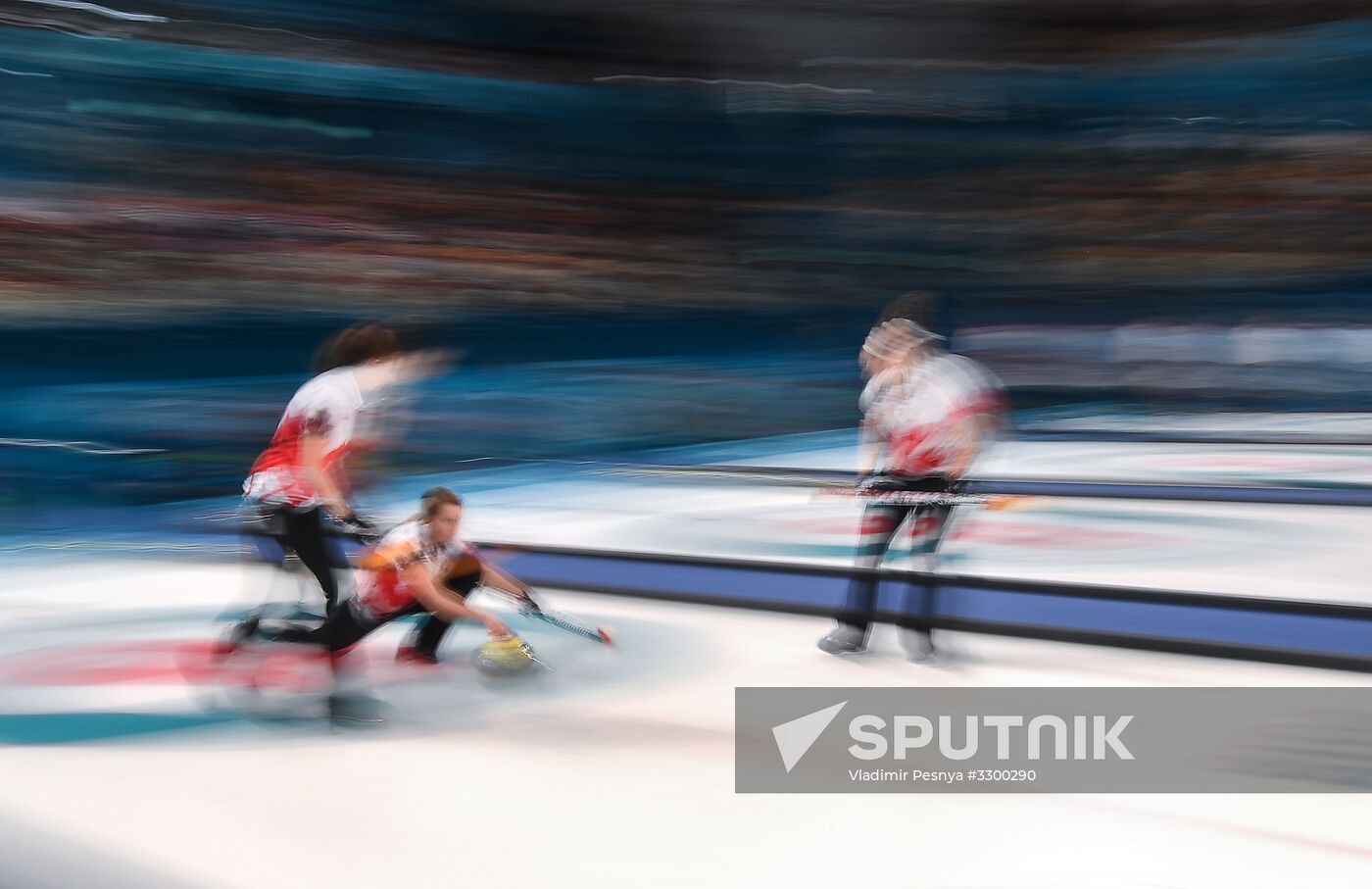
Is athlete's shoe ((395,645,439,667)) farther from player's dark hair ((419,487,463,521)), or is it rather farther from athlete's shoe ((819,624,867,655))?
athlete's shoe ((819,624,867,655))

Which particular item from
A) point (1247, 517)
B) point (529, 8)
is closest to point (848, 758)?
point (1247, 517)

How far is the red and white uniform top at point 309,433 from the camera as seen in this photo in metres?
3.79

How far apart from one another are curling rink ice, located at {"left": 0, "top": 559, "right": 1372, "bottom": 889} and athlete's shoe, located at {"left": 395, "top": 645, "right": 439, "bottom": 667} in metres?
0.06

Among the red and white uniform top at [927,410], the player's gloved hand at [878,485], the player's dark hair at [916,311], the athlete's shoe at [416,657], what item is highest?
the player's dark hair at [916,311]

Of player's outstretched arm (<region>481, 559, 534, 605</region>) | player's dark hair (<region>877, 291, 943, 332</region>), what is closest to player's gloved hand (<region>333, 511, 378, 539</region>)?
player's outstretched arm (<region>481, 559, 534, 605</region>)

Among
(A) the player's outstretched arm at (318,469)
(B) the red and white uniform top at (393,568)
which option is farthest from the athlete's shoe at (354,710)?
(A) the player's outstretched arm at (318,469)

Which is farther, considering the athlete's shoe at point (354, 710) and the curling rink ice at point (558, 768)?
the athlete's shoe at point (354, 710)

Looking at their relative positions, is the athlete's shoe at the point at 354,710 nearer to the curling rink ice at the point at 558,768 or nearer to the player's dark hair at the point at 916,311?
the curling rink ice at the point at 558,768

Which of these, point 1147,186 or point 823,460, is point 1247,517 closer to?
point 823,460

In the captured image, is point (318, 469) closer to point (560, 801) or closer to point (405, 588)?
point (405, 588)

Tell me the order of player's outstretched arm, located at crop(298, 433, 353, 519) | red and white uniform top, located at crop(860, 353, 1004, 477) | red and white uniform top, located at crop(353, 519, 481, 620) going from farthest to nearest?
1. red and white uniform top, located at crop(860, 353, 1004, 477)
2. red and white uniform top, located at crop(353, 519, 481, 620)
3. player's outstretched arm, located at crop(298, 433, 353, 519)

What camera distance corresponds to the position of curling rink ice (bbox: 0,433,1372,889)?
9.34 ft

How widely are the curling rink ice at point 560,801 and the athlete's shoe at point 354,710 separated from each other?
45 millimetres

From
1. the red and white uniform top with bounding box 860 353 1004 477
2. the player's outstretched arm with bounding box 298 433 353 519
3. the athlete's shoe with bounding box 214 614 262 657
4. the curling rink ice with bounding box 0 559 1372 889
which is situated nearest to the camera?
the curling rink ice with bounding box 0 559 1372 889
